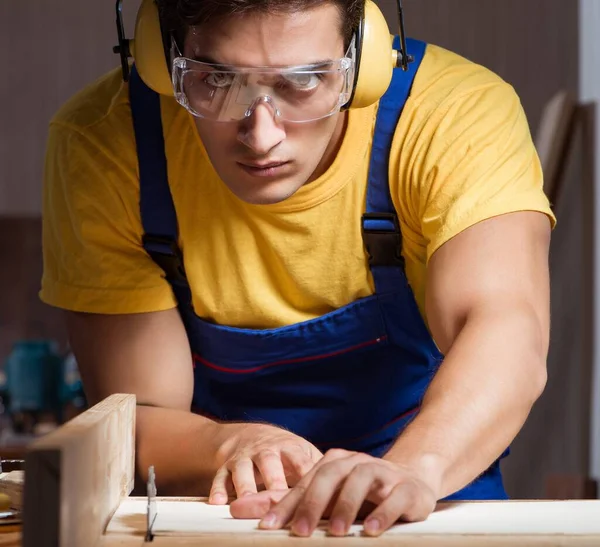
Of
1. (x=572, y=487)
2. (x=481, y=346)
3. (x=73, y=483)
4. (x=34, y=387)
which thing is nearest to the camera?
(x=73, y=483)

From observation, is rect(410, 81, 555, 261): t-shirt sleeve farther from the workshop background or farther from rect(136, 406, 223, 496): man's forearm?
the workshop background

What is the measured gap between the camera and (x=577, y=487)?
2.59m

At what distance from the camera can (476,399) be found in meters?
1.11

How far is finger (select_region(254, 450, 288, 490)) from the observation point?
1128mm

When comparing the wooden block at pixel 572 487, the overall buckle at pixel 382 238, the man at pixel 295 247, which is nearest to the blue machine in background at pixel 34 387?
the wooden block at pixel 572 487

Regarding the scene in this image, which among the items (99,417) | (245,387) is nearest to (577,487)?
(245,387)

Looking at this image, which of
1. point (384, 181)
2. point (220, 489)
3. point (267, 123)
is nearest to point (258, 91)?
point (267, 123)

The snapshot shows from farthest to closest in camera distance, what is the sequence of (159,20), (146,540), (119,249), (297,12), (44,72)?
1. (44,72)
2. (119,249)
3. (159,20)
4. (297,12)
5. (146,540)

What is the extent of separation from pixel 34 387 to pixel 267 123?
281 centimetres

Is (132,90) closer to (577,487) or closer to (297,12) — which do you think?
(297,12)

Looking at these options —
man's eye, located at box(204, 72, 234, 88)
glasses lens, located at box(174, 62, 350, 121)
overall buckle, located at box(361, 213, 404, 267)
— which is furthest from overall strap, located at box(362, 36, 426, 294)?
man's eye, located at box(204, 72, 234, 88)

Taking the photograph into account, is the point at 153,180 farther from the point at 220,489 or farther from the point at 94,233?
the point at 220,489

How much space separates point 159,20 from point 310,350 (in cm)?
57

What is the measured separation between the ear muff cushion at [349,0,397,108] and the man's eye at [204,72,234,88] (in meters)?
0.17
